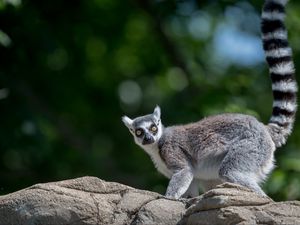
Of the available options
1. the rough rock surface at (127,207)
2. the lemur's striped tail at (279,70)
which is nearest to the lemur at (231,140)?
the lemur's striped tail at (279,70)

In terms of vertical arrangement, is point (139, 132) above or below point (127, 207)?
above

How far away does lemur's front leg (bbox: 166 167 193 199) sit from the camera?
9.62 metres

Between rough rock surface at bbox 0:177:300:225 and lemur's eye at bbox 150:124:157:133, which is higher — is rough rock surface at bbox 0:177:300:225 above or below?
below

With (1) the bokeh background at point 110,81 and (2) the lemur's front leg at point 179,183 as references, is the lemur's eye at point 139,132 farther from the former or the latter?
(1) the bokeh background at point 110,81

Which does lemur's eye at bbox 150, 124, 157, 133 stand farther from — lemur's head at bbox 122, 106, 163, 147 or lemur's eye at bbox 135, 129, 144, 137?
lemur's eye at bbox 135, 129, 144, 137

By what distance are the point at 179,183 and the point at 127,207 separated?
4.45 feet

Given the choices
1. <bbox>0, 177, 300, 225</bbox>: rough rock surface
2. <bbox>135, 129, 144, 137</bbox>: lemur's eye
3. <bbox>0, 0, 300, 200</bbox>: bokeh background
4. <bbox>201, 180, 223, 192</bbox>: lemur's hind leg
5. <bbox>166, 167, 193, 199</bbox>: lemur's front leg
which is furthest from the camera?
<bbox>0, 0, 300, 200</bbox>: bokeh background

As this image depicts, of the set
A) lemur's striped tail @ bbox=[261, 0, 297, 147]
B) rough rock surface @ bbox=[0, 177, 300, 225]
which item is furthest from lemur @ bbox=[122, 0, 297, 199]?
rough rock surface @ bbox=[0, 177, 300, 225]

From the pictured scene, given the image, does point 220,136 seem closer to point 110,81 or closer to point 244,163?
point 244,163

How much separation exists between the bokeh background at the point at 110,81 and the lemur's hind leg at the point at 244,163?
316cm

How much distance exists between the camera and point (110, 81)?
21.4m

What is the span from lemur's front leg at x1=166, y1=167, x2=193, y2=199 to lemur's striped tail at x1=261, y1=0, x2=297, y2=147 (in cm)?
116

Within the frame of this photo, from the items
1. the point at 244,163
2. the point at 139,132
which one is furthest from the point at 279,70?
the point at 139,132

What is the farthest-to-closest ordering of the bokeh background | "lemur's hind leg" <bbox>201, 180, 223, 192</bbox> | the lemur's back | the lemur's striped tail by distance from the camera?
1. the bokeh background
2. the lemur's striped tail
3. "lemur's hind leg" <bbox>201, 180, 223, 192</bbox>
4. the lemur's back
